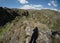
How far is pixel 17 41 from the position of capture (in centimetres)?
14412

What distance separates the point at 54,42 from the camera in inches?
5408

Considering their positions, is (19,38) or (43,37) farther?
(19,38)

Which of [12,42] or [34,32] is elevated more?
[34,32]

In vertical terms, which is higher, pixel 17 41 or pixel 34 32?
pixel 34 32

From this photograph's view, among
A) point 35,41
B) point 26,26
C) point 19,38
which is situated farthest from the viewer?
point 26,26

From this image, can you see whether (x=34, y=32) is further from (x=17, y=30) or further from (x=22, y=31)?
(x=17, y=30)

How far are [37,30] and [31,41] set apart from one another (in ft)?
42.6

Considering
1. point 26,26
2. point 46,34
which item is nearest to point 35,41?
point 46,34

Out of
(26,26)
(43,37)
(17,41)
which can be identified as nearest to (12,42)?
(17,41)

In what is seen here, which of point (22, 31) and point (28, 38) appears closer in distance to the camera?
point (28, 38)

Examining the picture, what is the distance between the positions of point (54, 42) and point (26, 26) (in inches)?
1416

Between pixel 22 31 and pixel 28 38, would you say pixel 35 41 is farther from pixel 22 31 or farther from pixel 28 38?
pixel 22 31

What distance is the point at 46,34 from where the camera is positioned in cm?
14100

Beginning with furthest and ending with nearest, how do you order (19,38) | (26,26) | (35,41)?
(26,26) < (19,38) < (35,41)
